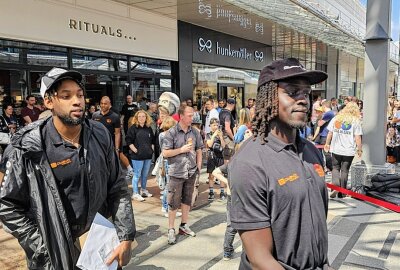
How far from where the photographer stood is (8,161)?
81.0 inches

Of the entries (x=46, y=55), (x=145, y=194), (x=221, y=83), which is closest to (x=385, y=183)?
(x=145, y=194)

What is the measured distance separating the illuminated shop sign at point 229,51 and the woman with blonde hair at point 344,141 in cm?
774

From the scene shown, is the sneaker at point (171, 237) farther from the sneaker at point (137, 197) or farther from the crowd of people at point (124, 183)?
the crowd of people at point (124, 183)

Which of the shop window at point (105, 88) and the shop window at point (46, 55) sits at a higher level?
the shop window at point (46, 55)

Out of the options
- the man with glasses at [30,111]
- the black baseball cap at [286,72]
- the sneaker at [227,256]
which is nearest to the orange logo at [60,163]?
the black baseball cap at [286,72]

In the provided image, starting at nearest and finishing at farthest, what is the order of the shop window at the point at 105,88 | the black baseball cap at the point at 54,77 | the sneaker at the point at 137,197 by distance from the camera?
the black baseball cap at the point at 54,77 → the sneaker at the point at 137,197 → the shop window at the point at 105,88

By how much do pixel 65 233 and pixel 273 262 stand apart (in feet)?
3.77

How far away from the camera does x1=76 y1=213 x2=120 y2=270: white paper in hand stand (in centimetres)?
204

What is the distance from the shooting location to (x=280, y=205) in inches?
61.9

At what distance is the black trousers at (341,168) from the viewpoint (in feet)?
22.1

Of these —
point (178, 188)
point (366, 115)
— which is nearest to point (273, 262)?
point (178, 188)

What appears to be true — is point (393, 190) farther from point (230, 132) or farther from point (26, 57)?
point (26, 57)

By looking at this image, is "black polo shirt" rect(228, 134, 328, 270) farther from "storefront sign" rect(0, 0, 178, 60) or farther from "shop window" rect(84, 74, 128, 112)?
"shop window" rect(84, 74, 128, 112)

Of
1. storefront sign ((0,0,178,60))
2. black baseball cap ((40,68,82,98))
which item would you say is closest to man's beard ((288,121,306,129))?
black baseball cap ((40,68,82,98))
